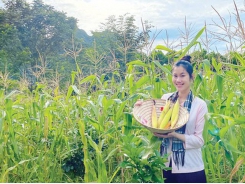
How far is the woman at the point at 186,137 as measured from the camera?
1457mm

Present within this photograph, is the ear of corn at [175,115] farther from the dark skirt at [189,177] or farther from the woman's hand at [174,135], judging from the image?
the dark skirt at [189,177]

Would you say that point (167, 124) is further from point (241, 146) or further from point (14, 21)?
point (14, 21)

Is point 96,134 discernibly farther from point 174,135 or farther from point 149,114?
point 174,135

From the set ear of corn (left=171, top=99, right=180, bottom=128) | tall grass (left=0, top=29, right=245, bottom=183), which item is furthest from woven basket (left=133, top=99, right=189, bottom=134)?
tall grass (left=0, top=29, right=245, bottom=183)

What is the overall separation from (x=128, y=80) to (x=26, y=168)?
850 mm

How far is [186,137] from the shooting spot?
1.44 m

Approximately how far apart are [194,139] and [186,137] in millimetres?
36

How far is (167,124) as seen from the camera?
4.82 ft

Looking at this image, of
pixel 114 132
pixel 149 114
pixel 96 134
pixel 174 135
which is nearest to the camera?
pixel 174 135

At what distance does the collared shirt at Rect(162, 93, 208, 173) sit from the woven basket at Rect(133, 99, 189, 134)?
5cm

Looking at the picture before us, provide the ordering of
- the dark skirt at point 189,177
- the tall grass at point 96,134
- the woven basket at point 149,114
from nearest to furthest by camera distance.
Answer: the woven basket at point 149,114, the dark skirt at point 189,177, the tall grass at point 96,134

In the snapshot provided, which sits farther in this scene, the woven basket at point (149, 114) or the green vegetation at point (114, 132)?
the green vegetation at point (114, 132)

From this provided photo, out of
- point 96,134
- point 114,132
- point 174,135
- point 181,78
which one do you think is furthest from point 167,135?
point 96,134

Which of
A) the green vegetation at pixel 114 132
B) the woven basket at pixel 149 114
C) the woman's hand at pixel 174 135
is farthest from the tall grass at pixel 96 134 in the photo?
the woman's hand at pixel 174 135
